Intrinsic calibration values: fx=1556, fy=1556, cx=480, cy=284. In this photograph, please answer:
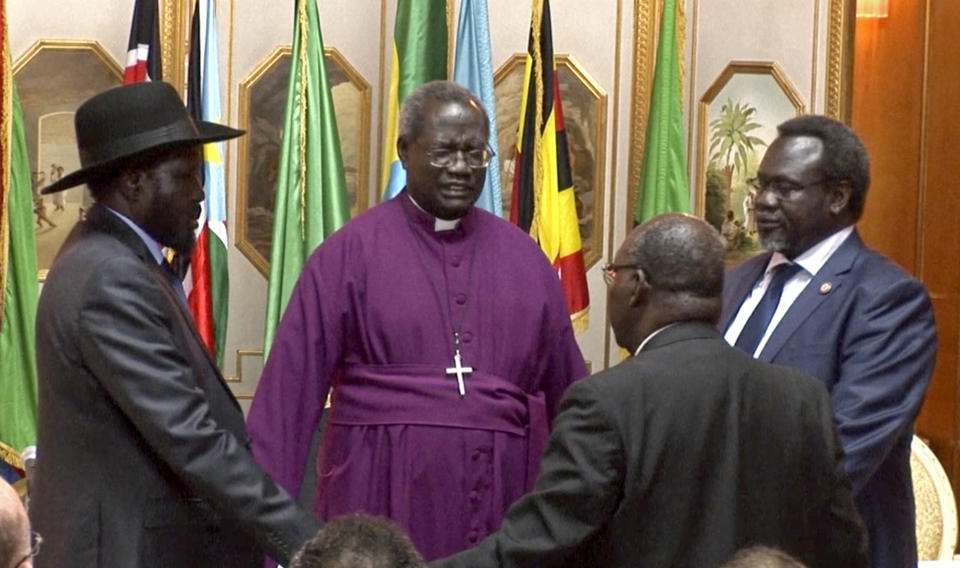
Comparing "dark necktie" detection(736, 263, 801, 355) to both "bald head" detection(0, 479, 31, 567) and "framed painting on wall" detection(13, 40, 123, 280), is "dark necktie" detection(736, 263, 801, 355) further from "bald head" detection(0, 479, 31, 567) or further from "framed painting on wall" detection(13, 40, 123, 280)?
"framed painting on wall" detection(13, 40, 123, 280)

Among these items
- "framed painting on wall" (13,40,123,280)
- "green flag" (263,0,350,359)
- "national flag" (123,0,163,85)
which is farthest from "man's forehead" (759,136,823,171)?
"framed painting on wall" (13,40,123,280)

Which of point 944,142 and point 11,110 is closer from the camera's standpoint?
point 11,110

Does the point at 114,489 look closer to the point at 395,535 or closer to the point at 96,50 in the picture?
the point at 395,535

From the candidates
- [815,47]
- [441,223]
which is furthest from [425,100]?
[815,47]

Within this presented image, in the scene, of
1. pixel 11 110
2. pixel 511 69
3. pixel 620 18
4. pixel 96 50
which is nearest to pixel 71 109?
pixel 96 50

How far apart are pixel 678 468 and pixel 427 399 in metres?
1.31

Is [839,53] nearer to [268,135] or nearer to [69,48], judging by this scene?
[268,135]

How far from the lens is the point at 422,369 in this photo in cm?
412

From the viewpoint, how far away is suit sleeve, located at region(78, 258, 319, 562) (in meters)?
3.06

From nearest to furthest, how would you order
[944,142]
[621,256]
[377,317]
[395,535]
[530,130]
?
[395,535] → [621,256] → [377,317] → [530,130] → [944,142]

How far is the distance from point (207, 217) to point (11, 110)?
0.88 m

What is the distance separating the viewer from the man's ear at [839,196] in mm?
3934

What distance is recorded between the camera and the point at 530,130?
6688mm

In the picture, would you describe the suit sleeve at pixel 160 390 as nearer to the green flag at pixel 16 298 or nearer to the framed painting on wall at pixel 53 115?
the green flag at pixel 16 298
